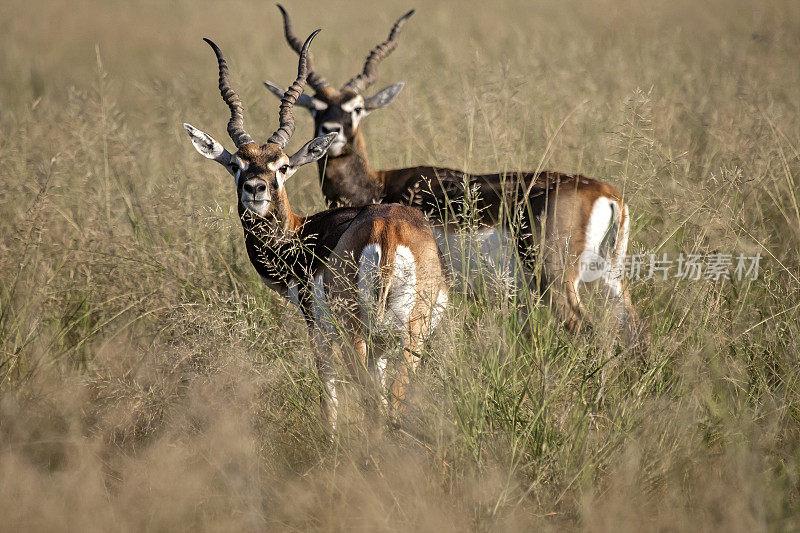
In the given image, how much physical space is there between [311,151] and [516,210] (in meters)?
1.42

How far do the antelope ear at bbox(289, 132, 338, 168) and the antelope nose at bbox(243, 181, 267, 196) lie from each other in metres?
0.51

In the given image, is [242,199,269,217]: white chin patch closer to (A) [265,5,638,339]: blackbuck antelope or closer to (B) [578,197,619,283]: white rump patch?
(A) [265,5,638,339]: blackbuck antelope

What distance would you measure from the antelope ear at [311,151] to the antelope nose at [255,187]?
509mm

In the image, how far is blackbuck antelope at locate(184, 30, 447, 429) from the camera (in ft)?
11.2

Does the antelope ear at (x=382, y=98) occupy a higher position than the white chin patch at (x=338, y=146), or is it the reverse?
the antelope ear at (x=382, y=98)

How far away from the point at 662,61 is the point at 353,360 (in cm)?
684

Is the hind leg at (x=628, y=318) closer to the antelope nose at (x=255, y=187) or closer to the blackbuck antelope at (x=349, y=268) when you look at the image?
the blackbuck antelope at (x=349, y=268)

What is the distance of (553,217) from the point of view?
15.5 feet

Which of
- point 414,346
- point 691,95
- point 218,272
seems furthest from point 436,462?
point 691,95

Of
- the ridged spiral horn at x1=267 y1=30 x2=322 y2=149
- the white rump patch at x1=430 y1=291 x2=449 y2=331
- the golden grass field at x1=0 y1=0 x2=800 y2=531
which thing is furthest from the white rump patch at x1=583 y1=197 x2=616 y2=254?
the ridged spiral horn at x1=267 y1=30 x2=322 y2=149

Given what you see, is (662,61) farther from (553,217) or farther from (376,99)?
(553,217)

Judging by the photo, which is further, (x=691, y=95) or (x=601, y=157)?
(x=691, y=95)

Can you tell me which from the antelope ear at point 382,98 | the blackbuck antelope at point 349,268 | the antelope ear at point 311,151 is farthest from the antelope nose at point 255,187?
the antelope ear at point 382,98

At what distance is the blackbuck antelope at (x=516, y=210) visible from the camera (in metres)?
4.13
